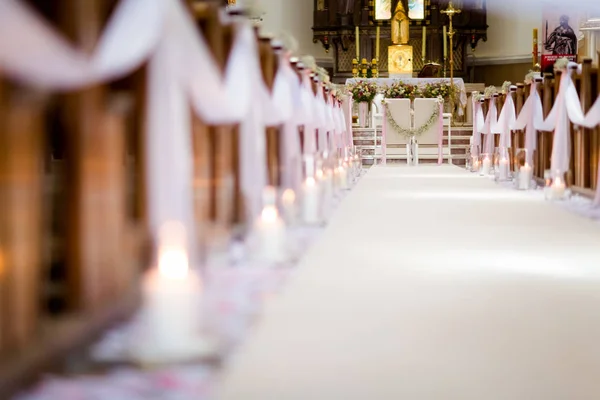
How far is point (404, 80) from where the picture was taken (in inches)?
723

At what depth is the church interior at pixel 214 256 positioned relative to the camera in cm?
257

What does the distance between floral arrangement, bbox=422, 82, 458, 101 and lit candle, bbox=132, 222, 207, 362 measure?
1500cm

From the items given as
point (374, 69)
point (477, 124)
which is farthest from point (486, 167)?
point (374, 69)

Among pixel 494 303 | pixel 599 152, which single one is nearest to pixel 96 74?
pixel 494 303

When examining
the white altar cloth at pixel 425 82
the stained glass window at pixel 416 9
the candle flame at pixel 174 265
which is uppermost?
the stained glass window at pixel 416 9

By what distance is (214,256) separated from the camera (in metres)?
4.85

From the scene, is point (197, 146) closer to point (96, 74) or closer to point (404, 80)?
point (96, 74)

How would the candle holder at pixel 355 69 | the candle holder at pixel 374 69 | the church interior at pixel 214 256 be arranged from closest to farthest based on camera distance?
the church interior at pixel 214 256
the candle holder at pixel 374 69
the candle holder at pixel 355 69

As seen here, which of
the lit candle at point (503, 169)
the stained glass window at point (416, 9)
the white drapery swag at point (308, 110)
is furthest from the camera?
the stained glass window at point (416, 9)

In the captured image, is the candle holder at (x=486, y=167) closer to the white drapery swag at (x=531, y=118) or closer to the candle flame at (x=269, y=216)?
the white drapery swag at (x=531, y=118)

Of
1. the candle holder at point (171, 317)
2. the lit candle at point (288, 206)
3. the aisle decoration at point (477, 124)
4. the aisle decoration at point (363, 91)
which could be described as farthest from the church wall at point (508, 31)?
the candle holder at point (171, 317)

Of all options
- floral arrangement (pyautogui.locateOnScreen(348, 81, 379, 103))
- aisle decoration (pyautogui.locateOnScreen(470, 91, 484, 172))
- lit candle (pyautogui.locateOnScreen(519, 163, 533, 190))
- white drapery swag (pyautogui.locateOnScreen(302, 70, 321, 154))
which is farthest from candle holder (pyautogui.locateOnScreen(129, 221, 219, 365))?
floral arrangement (pyautogui.locateOnScreen(348, 81, 379, 103))

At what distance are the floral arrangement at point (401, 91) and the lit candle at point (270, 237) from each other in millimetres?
12921

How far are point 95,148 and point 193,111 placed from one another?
130cm
